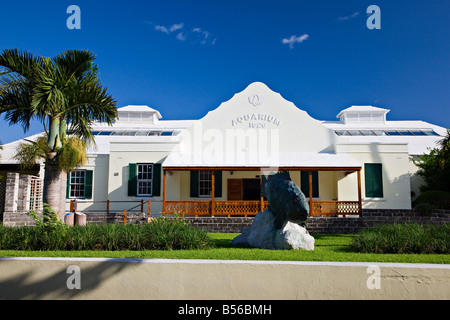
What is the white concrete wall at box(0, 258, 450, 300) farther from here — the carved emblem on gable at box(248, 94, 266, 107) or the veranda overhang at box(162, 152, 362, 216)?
the carved emblem on gable at box(248, 94, 266, 107)

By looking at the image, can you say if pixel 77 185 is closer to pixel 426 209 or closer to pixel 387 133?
pixel 426 209

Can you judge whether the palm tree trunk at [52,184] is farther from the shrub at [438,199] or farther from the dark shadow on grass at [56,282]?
the shrub at [438,199]

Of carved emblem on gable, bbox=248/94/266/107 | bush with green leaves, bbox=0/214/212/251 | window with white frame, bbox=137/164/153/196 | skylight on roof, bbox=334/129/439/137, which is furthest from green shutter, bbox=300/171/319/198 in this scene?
bush with green leaves, bbox=0/214/212/251

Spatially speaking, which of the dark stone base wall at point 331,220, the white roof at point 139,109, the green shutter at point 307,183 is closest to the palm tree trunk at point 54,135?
the dark stone base wall at point 331,220

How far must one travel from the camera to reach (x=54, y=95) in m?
9.16

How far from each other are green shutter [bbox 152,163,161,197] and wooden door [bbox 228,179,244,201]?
355cm

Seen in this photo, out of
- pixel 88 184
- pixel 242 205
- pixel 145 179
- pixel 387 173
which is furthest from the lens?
pixel 88 184

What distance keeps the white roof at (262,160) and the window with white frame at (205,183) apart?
1.23 m

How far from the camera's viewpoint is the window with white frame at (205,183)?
17.0 meters

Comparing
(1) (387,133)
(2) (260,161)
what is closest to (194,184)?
(2) (260,161)

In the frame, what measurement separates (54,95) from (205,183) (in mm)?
9306

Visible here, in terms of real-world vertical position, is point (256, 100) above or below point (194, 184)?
above

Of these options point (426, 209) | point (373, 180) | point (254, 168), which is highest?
point (254, 168)
